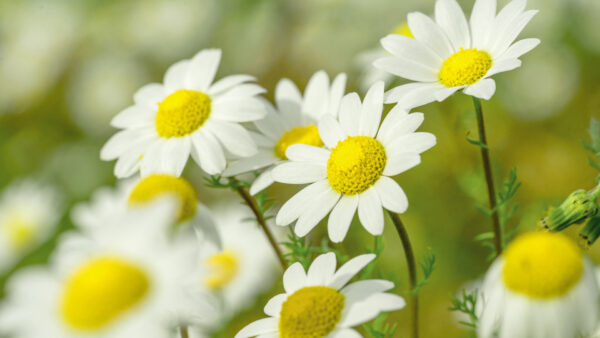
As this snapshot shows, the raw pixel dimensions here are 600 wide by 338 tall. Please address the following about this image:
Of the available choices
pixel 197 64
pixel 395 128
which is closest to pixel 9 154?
pixel 197 64

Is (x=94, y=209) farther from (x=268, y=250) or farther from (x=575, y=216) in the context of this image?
(x=575, y=216)

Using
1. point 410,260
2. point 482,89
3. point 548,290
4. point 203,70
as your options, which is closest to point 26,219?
point 203,70

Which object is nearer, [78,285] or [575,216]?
[78,285]

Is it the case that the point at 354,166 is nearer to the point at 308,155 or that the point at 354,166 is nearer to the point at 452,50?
the point at 308,155

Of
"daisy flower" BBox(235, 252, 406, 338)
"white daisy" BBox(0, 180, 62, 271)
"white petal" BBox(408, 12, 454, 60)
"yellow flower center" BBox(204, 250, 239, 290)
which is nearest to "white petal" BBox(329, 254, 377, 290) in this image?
"daisy flower" BBox(235, 252, 406, 338)

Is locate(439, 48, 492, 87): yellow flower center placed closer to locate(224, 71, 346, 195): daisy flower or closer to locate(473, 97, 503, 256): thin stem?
locate(473, 97, 503, 256): thin stem

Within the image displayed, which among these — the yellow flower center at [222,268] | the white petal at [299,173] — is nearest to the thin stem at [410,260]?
the white petal at [299,173]
